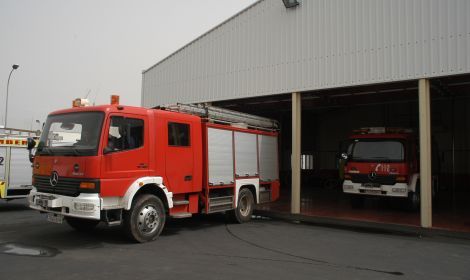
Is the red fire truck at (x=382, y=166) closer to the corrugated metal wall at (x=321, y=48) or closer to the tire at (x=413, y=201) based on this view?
the tire at (x=413, y=201)

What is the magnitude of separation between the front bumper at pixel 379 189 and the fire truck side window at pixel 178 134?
20.2 ft

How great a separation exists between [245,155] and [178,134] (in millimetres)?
2652

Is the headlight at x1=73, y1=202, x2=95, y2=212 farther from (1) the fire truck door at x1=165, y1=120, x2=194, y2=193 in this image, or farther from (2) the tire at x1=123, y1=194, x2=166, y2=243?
(1) the fire truck door at x1=165, y1=120, x2=194, y2=193

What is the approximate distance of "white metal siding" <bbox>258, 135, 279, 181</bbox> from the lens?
11617 mm

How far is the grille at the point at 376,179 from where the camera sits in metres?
12.0

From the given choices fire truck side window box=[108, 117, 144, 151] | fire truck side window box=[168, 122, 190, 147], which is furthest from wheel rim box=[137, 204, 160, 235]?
fire truck side window box=[168, 122, 190, 147]

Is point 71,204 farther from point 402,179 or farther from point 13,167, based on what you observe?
point 402,179

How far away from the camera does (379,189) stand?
12.1 metres

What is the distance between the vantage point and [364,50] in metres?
10.3

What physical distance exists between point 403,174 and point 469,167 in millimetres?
11767

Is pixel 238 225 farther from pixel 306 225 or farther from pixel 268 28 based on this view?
pixel 268 28

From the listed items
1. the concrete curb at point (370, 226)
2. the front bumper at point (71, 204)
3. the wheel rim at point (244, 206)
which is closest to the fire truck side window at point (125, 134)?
the front bumper at point (71, 204)

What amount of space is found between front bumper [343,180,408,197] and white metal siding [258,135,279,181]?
2.43 m

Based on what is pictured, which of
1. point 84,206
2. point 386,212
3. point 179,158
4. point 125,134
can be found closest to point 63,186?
point 84,206
